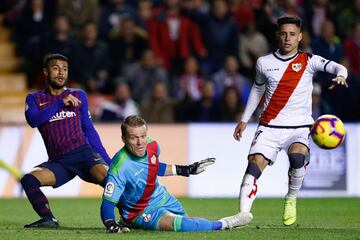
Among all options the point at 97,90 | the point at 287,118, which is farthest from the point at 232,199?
the point at 287,118

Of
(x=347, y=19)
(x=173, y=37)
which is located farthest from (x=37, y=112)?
(x=347, y=19)

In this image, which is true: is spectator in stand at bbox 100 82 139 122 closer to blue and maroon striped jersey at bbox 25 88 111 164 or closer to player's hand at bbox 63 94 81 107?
blue and maroon striped jersey at bbox 25 88 111 164

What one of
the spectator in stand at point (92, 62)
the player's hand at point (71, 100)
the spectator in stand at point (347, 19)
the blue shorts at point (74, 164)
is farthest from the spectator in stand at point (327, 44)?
Answer: the player's hand at point (71, 100)

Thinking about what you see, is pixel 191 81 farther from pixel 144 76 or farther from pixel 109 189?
pixel 109 189

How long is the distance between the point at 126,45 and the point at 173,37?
3.14ft

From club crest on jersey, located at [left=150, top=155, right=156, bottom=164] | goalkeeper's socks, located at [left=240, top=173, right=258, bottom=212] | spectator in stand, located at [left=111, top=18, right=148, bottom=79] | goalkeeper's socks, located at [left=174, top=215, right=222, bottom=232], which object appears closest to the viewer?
goalkeeper's socks, located at [left=174, top=215, right=222, bottom=232]

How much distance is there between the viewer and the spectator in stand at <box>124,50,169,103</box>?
796 inches

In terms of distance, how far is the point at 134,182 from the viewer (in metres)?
10.1

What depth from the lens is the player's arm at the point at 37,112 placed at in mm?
11297

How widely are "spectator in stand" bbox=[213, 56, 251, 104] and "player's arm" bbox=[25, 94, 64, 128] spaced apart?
9.02 metres

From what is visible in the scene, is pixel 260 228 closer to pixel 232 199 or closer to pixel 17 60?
pixel 232 199

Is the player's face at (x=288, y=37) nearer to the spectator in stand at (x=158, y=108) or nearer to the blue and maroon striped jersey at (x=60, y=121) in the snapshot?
the blue and maroon striped jersey at (x=60, y=121)

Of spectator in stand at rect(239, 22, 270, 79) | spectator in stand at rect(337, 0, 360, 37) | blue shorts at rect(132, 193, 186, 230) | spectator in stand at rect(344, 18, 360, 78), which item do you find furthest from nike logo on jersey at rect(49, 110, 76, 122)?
spectator in stand at rect(337, 0, 360, 37)

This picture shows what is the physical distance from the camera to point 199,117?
19.4 meters
